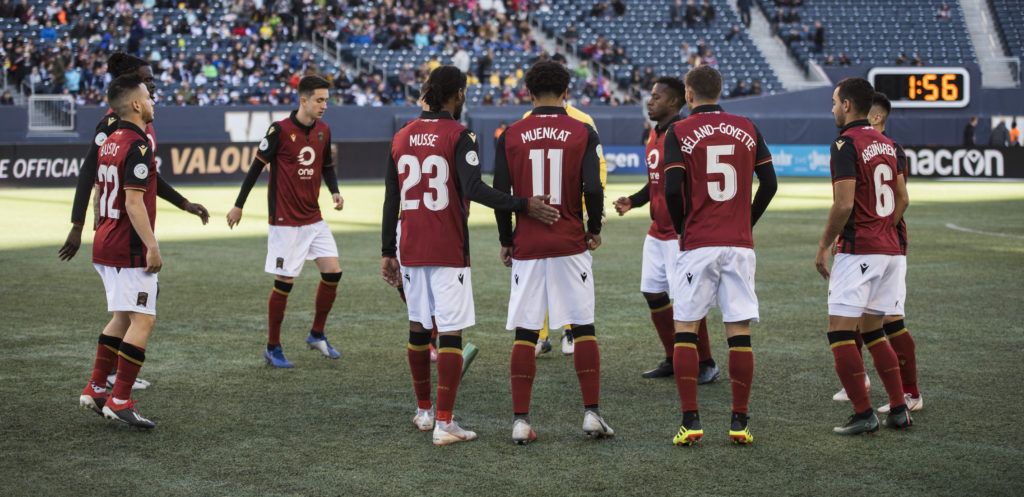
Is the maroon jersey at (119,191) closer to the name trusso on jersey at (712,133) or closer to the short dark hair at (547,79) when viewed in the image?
the short dark hair at (547,79)

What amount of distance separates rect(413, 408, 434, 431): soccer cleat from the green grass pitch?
8 cm

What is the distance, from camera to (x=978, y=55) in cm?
4588

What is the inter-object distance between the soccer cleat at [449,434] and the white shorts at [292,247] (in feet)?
9.47

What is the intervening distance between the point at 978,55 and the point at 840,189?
4428cm

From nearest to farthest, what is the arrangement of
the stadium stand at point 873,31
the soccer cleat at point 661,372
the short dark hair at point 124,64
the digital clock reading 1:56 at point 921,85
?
1. the short dark hair at point 124,64
2. the soccer cleat at point 661,372
3. the digital clock reading 1:56 at point 921,85
4. the stadium stand at point 873,31

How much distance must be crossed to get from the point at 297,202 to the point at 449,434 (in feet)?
10.7

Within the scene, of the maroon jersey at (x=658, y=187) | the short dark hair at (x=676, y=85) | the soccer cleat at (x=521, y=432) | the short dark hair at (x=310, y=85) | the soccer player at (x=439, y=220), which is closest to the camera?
the soccer cleat at (x=521, y=432)

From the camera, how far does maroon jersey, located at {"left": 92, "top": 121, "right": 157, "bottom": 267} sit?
646 centimetres

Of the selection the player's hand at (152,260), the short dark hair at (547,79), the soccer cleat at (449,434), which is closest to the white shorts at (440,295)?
the soccer cleat at (449,434)

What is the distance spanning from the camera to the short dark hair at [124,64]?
7.65 metres

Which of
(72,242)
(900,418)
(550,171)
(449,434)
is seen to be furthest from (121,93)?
(900,418)

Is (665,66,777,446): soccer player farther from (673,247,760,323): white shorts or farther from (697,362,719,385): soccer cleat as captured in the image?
(697,362,719,385): soccer cleat

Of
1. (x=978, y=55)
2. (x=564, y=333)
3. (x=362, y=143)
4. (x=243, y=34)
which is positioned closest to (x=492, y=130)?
(x=362, y=143)

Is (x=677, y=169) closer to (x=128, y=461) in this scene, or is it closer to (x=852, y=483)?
(x=852, y=483)
